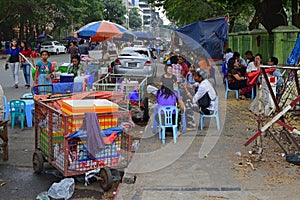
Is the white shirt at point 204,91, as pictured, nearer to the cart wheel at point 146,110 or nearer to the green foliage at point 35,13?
the cart wheel at point 146,110

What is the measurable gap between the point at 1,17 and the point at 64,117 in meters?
38.4

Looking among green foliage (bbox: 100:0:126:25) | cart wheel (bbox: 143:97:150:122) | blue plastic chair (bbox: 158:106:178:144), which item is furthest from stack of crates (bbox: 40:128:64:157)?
green foliage (bbox: 100:0:126:25)

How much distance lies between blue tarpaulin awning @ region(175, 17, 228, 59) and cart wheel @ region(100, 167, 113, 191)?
35.2ft

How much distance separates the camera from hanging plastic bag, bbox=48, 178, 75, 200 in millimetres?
5172

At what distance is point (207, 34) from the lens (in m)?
15.4

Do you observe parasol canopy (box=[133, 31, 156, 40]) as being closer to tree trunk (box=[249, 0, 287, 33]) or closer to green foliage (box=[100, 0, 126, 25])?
tree trunk (box=[249, 0, 287, 33])

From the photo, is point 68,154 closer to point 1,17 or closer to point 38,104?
point 38,104

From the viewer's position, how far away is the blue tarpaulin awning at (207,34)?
15469 millimetres

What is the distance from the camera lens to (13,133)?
8.49 metres

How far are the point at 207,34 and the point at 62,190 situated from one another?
11226mm

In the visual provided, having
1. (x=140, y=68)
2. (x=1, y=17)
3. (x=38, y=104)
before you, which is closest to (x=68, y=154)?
(x=38, y=104)

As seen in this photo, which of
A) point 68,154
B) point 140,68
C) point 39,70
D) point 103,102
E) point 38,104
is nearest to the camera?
point 68,154

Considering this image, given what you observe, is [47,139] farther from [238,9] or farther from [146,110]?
[238,9]

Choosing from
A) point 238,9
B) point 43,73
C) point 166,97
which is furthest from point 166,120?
point 238,9
